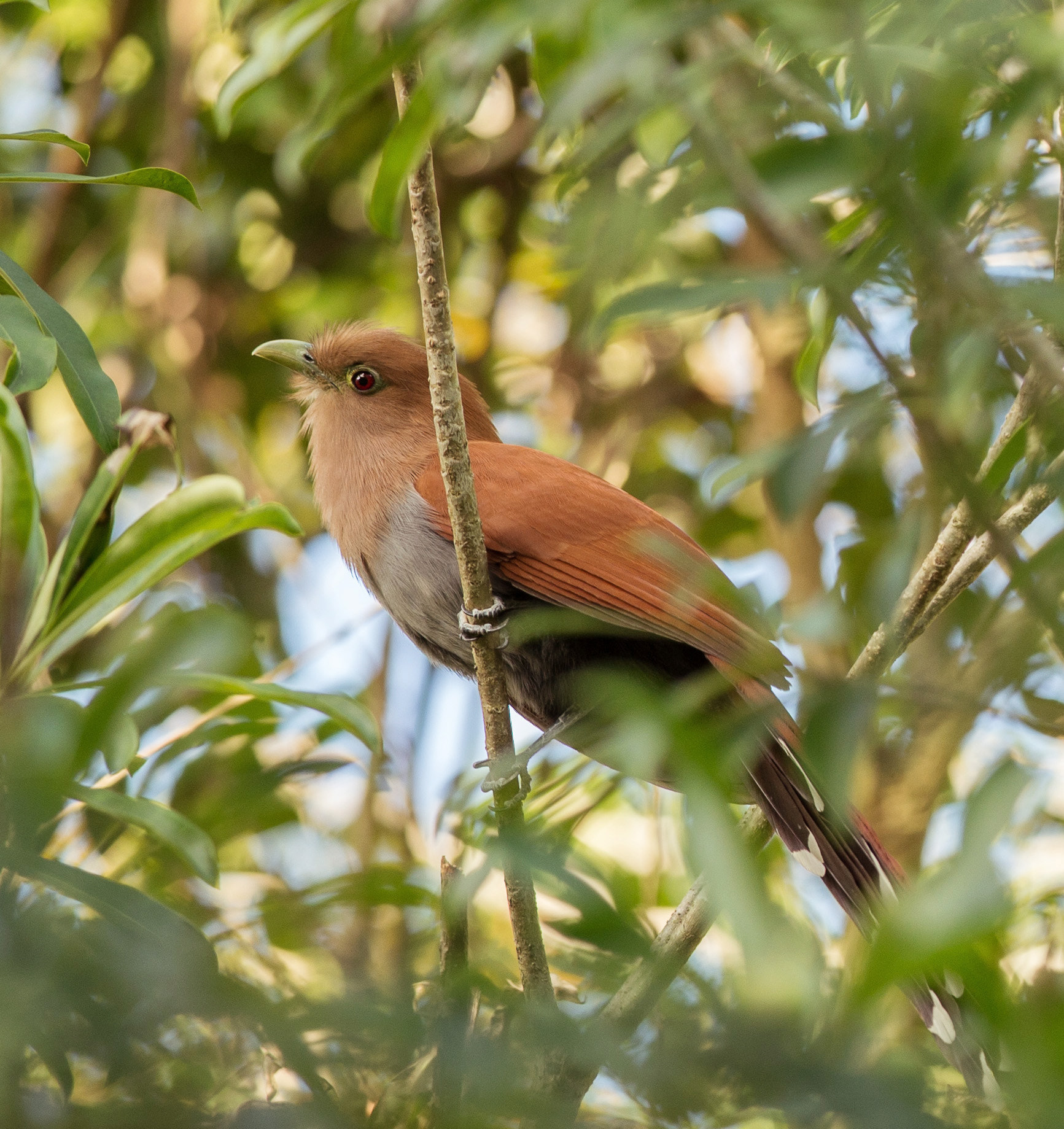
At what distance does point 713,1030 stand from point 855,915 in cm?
140

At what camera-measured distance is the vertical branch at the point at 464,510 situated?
1.95 meters

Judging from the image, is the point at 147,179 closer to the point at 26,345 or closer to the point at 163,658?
the point at 26,345

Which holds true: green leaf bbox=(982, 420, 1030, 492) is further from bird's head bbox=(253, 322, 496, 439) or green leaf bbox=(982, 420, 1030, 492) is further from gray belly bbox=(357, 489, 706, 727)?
bird's head bbox=(253, 322, 496, 439)

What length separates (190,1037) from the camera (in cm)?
117

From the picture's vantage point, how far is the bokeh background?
1.22m

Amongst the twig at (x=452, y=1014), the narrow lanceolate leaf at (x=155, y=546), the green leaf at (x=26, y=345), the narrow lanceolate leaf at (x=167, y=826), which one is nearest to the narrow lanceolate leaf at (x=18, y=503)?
the narrow lanceolate leaf at (x=155, y=546)

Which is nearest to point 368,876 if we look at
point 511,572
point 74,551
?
point 511,572

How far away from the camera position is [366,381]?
3.25m

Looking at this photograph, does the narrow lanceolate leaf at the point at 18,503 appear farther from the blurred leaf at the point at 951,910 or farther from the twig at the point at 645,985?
the blurred leaf at the point at 951,910

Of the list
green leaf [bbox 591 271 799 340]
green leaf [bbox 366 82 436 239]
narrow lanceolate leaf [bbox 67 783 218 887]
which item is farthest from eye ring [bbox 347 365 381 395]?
green leaf [bbox 591 271 799 340]

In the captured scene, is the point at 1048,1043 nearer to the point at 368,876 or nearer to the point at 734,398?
the point at 368,876

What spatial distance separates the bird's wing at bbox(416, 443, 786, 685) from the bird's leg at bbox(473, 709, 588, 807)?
0.29 m

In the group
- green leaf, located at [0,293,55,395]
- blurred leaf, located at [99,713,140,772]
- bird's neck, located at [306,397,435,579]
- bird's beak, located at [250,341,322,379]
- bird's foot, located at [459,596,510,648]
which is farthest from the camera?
bird's beak, located at [250,341,322,379]

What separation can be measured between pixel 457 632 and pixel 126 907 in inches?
40.4
